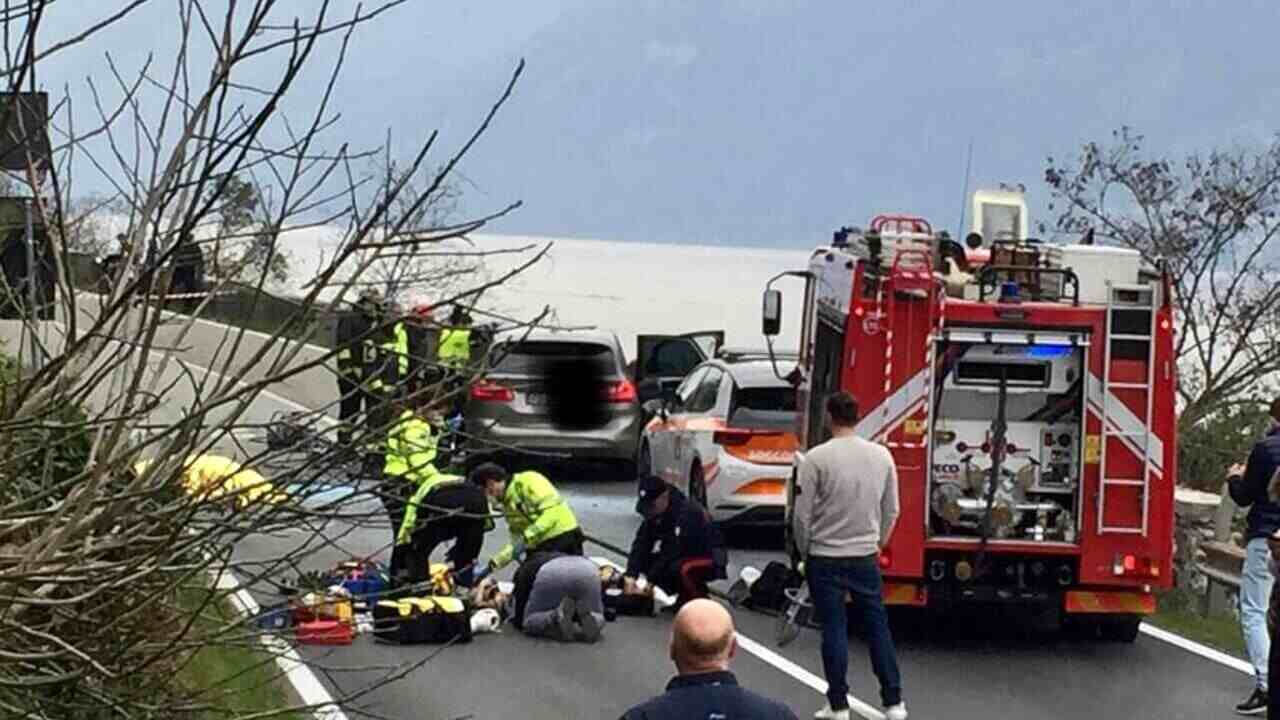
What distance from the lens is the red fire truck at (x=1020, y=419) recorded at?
1317 cm

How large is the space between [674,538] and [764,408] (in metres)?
4.13

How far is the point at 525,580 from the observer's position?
1354cm

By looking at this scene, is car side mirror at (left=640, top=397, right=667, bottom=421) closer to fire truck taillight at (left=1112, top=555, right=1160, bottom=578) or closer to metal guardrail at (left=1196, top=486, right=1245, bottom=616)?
metal guardrail at (left=1196, top=486, right=1245, bottom=616)

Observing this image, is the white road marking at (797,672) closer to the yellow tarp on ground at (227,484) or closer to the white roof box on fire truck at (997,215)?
the white roof box on fire truck at (997,215)

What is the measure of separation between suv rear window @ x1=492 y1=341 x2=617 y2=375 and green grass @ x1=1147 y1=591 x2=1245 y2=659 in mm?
8297

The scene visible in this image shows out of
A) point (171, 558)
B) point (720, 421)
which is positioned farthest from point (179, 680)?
point (720, 421)

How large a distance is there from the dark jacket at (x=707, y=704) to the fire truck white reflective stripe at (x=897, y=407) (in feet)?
24.5

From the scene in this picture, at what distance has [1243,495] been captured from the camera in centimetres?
1170

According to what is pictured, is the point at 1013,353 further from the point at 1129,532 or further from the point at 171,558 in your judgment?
the point at 171,558

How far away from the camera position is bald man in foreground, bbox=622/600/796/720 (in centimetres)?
568

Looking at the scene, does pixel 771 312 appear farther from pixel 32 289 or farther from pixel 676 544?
pixel 32 289

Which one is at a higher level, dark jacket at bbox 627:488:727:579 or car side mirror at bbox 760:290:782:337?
car side mirror at bbox 760:290:782:337

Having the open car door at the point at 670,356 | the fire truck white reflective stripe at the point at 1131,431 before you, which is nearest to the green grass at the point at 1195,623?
the fire truck white reflective stripe at the point at 1131,431

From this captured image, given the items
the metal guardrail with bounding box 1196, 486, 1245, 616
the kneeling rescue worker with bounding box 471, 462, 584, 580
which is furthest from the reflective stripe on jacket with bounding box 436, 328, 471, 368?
the metal guardrail with bounding box 1196, 486, 1245, 616
